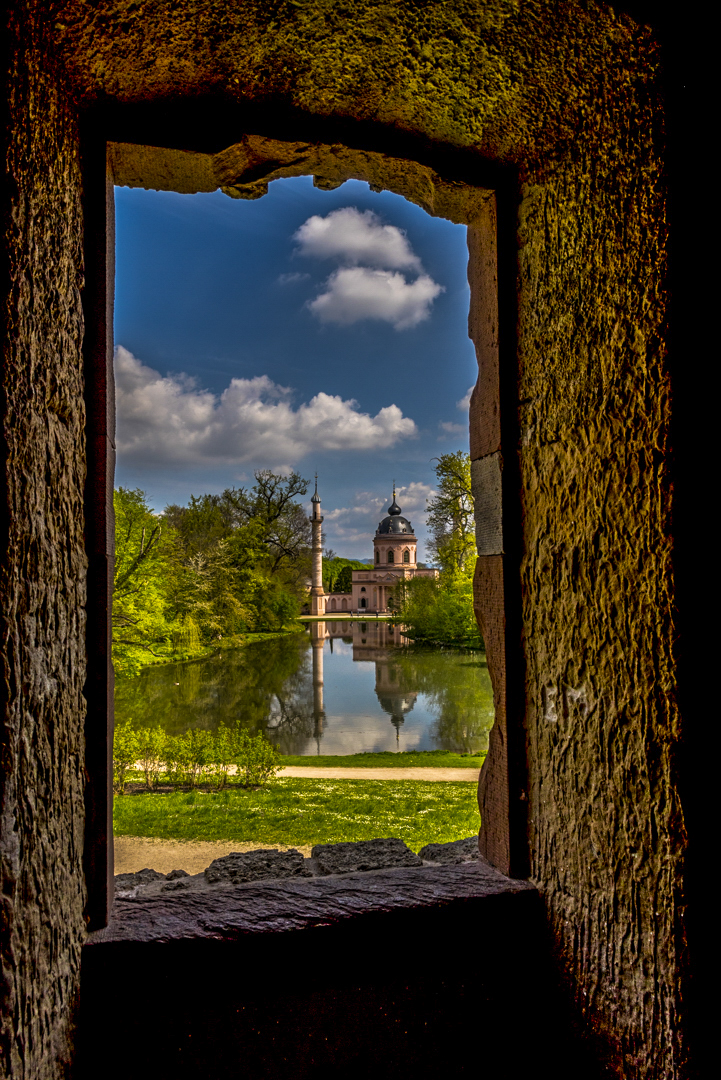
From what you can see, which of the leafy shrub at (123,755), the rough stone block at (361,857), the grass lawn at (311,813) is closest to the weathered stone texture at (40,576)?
the rough stone block at (361,857)

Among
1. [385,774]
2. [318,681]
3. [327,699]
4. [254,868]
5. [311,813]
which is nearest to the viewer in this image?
[254,868]

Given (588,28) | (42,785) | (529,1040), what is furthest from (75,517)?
(529,1040)

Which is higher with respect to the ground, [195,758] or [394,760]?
[195,758]

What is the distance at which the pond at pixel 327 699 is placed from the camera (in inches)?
538

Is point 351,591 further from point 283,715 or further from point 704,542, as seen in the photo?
point 704,542

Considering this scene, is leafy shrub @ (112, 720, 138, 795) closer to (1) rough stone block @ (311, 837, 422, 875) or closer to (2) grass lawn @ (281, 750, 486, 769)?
(2) grass lawn @ (281, 750, 486, 769)

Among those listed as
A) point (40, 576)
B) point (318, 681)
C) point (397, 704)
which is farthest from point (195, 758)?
point (318, 681)

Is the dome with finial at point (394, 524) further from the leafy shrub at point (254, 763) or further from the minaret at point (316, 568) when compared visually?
the leafy shrub at point (254, 763)

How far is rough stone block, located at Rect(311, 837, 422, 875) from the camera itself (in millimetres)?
1878

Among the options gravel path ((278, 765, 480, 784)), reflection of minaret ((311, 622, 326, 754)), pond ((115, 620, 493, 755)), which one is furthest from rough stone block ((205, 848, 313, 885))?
reflection of minaret ((311, 622, 326, 754))

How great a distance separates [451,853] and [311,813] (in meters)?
6.22

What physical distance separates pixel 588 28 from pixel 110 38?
1.08m

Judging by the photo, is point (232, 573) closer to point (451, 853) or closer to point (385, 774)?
point (385, 774)

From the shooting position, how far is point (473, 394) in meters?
1.99
